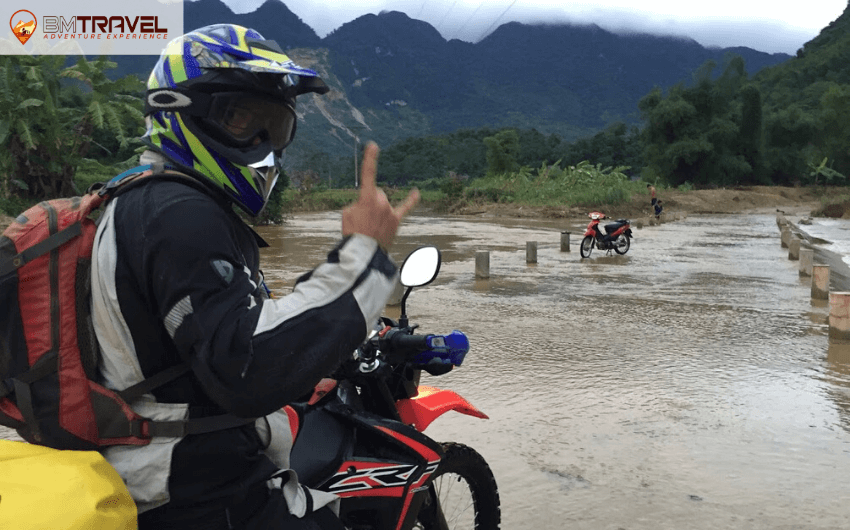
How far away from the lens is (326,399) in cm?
230

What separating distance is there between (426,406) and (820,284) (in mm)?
9427

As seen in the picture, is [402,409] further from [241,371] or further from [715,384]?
[715,384]

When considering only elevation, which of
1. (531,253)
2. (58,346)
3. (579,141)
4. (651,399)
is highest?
(579,141)

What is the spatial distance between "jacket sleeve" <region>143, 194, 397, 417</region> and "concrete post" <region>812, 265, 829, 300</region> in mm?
10281

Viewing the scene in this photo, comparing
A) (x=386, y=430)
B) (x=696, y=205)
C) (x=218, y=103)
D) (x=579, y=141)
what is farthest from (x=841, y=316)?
(x=579, y=141)

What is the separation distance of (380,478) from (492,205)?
145 ft

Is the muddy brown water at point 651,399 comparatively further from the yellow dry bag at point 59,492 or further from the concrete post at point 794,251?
the concrete post at point 794,251

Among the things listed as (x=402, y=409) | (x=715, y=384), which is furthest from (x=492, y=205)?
(x=402, y=409)

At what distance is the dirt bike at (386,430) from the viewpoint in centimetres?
214

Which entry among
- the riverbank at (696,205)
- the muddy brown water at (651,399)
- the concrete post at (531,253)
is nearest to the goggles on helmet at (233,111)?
the muddy brown water at (651,399)

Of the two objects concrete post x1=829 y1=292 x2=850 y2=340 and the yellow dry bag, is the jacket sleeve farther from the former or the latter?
concrete post x1=829 y1=292 x2=850 y2=340

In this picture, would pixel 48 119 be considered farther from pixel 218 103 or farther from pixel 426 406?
pixel 218 103

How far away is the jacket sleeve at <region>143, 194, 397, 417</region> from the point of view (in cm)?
151

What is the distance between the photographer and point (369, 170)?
167cm
